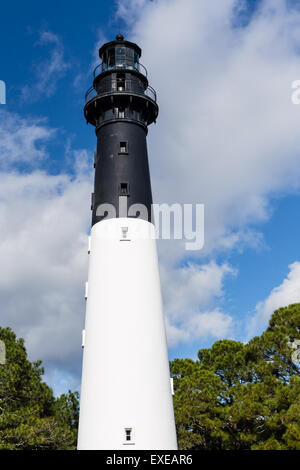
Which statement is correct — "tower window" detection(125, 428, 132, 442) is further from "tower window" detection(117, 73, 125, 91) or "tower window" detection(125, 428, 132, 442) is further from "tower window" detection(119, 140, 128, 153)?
"tower window" detection(117, 73, 125, 91)

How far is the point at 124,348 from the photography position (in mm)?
16672

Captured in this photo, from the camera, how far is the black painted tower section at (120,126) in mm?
19609

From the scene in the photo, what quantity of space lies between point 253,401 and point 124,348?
11.1m

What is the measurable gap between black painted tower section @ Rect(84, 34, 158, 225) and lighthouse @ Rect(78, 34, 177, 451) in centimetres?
5

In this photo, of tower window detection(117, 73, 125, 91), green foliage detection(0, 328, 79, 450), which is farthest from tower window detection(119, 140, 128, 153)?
green foliage detection(0, 328, 79, 450)

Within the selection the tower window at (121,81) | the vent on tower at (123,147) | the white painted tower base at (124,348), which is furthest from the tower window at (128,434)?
the tower window at (121,81)

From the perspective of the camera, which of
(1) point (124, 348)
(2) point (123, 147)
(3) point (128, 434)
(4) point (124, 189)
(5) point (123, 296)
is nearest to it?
(3) point (128, 434)

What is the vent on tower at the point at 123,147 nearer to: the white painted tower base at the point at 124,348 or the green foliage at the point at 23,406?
the white painted tower base at the point at 124,348

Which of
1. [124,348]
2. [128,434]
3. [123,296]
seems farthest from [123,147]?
[128,434]

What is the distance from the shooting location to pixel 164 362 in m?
17.5

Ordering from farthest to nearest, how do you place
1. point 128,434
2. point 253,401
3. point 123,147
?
point 253,401 → point 123,147 → point 128,434

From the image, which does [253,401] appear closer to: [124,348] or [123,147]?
[124,348]
